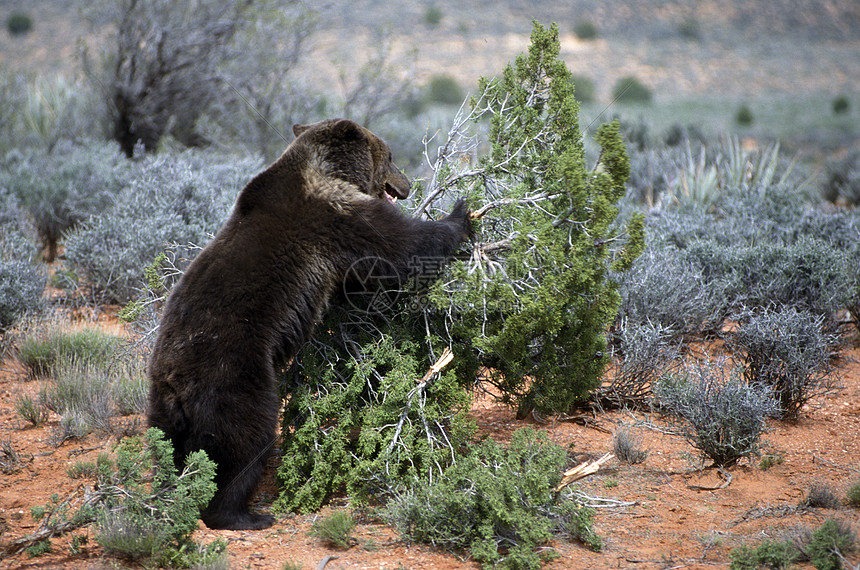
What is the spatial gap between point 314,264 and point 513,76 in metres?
1.93

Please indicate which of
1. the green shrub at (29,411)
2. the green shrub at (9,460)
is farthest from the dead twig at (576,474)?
the green shrub at (29,411)

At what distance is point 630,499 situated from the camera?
4.58 m

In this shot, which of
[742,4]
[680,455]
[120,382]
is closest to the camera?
[680,455]

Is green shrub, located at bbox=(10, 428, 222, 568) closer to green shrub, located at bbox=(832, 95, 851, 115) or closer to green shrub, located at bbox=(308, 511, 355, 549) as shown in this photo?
green shrub, located at bbox=(308, 511, 355, 549)

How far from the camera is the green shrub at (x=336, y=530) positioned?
12.7 feet

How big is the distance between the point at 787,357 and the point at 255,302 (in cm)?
442

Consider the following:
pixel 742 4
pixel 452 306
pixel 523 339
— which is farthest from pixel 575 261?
pixel 742 4

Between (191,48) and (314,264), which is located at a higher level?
(191,48)

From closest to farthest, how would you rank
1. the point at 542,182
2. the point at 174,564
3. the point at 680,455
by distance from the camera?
the point at 174,564
the point at 542,182
the point at 680,455

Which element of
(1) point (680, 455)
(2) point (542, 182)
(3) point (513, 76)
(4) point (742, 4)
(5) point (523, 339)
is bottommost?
(1) point (680, 455)

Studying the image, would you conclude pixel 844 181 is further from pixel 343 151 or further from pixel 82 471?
pixel 82 471

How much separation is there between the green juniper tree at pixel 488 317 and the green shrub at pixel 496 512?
1.07 feet

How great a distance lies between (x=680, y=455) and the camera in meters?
5.26

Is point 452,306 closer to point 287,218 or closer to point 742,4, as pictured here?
point 287,218
